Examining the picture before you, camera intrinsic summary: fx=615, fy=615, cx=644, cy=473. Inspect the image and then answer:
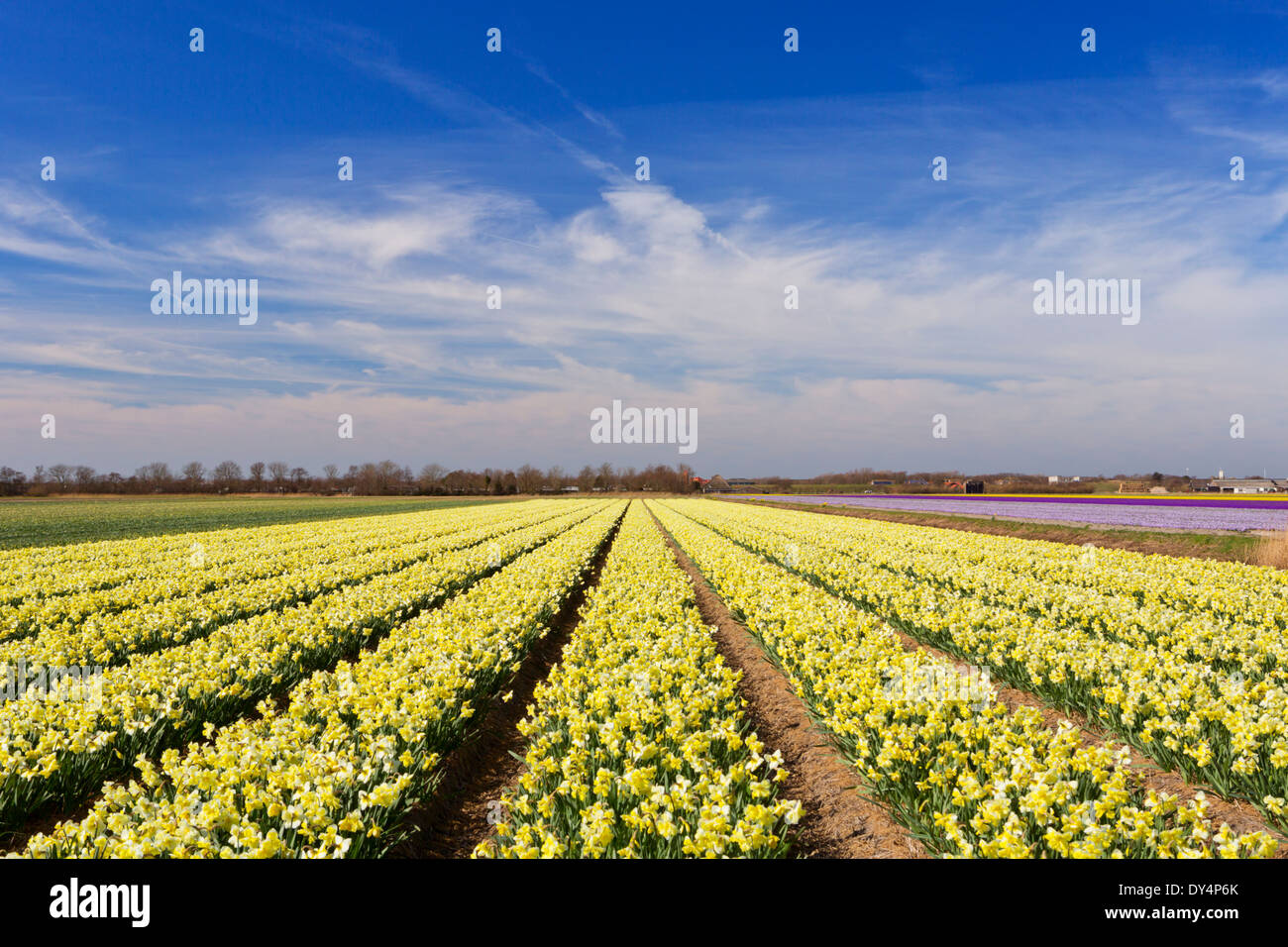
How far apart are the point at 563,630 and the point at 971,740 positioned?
817cm

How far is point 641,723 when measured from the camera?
5164 mm

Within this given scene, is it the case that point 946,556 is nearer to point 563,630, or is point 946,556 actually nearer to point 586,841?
point 563,630

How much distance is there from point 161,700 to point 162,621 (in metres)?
4.17

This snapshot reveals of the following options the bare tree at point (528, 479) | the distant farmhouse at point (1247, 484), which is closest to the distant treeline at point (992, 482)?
the distant farmhouse at point (1247, 484)

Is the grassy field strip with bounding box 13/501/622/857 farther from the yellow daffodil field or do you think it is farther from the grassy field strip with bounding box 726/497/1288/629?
the grassy field strip with bounding box 726/497/1288/629

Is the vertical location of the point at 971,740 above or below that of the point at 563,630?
above

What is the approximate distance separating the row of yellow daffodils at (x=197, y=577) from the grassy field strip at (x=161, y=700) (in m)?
3.94

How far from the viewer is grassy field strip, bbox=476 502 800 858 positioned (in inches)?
141

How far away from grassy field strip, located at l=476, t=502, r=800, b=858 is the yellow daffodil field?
0.03m

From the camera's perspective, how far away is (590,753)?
479 centimetres

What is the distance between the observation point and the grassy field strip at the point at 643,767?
11.7 ft

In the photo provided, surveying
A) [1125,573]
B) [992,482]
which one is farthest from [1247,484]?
[1125,573]

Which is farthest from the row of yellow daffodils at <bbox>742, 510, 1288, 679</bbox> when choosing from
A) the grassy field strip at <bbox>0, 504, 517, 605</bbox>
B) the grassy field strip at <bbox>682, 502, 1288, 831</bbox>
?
the grassy field strip at <bbox>0, 504, 517, 605</bbox>
